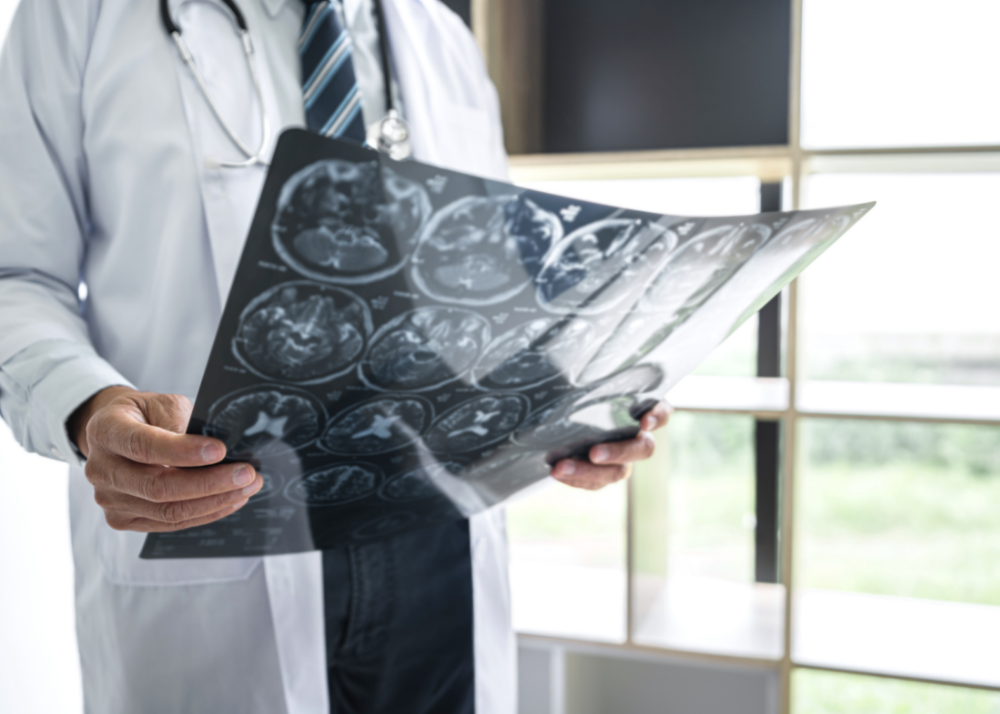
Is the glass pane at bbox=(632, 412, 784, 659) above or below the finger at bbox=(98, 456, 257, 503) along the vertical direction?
below

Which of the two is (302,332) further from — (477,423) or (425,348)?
(477,423)

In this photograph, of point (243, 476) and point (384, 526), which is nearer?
point (243, 476)

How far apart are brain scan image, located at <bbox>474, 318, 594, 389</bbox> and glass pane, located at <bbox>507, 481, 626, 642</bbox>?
38 centimetres

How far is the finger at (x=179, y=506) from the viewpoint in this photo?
517mm

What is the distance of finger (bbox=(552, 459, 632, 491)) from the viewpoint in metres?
0.79

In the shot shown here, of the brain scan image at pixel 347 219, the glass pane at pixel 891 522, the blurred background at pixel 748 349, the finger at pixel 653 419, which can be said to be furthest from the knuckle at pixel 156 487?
the glass pane at pixel 891 522

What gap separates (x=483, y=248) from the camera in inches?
16.5

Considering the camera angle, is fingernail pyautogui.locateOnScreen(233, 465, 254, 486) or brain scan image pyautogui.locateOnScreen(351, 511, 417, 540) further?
brain scan image pyautogui.locateOnScreen(351, 511, 417, 540)

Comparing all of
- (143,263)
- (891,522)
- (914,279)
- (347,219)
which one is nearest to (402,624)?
(143,263)

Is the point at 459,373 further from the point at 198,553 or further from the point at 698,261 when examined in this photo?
the point at 198,553

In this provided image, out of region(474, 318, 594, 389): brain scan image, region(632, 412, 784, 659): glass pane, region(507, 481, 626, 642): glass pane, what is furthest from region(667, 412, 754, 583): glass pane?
region(474, 318, 594, 389): brain scan image

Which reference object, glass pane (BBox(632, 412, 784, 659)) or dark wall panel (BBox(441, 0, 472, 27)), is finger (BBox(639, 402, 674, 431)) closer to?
glass pane (BBox(632, 412, 784, 659))

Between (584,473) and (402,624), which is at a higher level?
(584,473)

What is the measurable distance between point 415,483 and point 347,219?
0.34 meters
